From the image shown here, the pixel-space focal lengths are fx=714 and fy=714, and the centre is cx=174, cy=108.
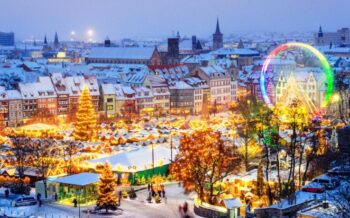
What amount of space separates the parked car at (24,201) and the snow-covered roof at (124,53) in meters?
63.5

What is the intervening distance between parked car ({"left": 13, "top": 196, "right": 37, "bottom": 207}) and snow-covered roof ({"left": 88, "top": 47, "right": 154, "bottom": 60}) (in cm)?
6353

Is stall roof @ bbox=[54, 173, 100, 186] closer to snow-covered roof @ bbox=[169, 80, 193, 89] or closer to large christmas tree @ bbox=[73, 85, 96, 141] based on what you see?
large christmas tree @ bbox=[73, 85, 96, 141]

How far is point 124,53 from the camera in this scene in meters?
90.8

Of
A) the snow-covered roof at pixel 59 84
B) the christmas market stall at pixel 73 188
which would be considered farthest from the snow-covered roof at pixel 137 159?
the snow-covered roof at pixel 59 84

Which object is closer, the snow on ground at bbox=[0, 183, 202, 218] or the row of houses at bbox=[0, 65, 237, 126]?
the snow on ground at bbox=[0, 183, 202, 218]

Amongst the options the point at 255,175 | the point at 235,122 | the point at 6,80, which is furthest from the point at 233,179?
the point at 6,80

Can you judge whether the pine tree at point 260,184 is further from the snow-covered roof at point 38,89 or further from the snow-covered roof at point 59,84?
the snow-covered roof at point 59,84

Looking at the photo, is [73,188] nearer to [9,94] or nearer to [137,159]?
[137,159]

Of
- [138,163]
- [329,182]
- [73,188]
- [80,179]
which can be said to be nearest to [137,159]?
[138,163]

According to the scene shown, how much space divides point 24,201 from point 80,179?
2176 millimetres

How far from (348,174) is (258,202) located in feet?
10.6

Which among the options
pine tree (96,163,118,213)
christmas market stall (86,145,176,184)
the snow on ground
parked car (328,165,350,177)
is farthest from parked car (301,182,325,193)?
christmas market stall (86,145,176,184)

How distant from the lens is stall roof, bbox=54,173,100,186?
84.2ft

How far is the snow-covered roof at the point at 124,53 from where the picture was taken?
89.6 meters
